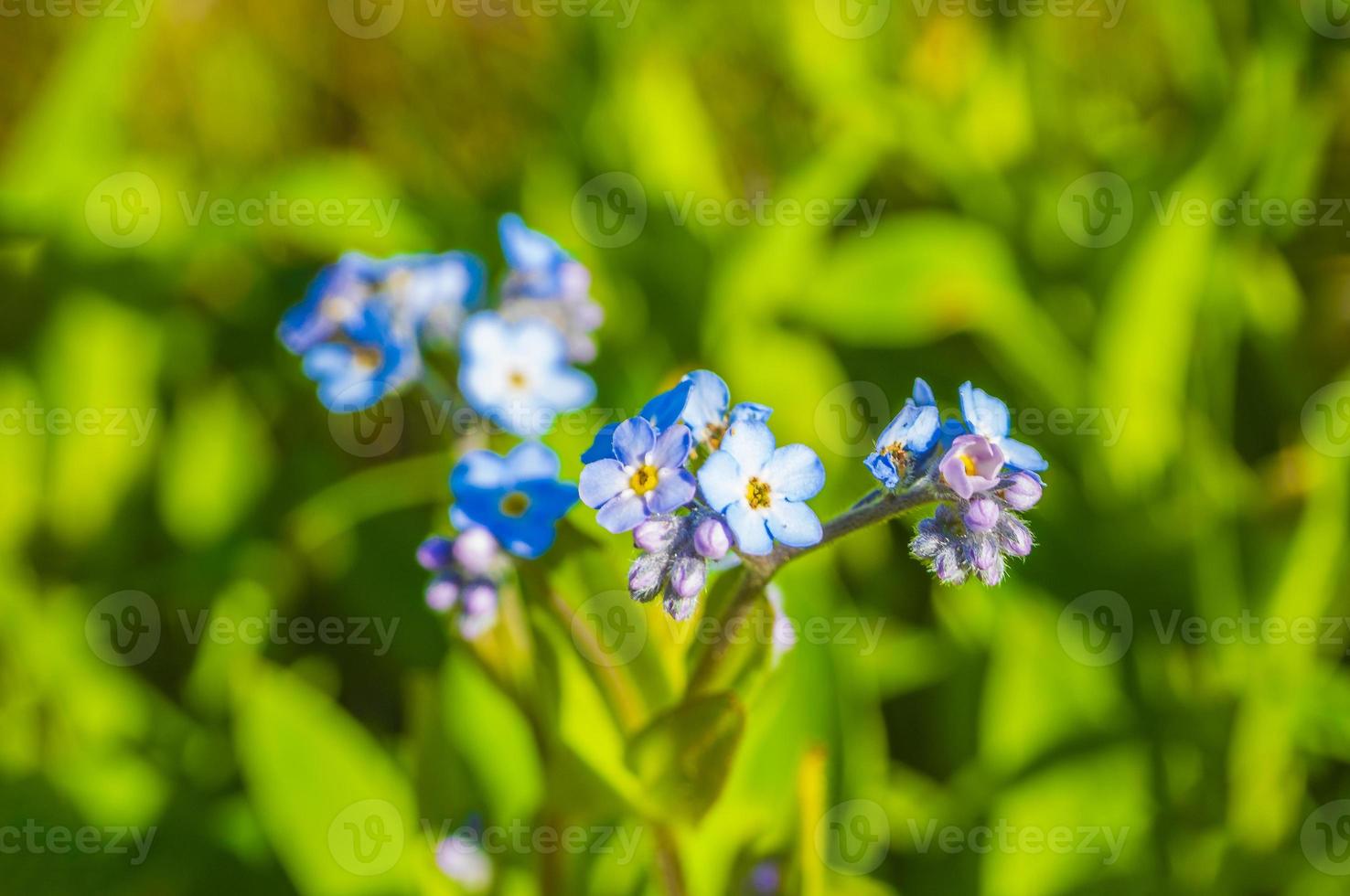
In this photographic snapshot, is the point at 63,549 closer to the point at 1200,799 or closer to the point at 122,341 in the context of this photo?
the point at 122,341

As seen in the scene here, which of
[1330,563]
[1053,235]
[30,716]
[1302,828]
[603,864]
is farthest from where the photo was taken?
[1053,235]

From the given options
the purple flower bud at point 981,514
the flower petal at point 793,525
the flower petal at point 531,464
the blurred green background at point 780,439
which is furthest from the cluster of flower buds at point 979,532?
the flower petal at point 531,464

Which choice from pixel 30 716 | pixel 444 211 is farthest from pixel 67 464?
pixel 444 211

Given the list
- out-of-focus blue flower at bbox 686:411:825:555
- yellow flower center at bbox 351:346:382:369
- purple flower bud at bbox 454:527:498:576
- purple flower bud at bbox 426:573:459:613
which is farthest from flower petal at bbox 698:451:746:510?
yellow flower center at bbox 351:346:382:369

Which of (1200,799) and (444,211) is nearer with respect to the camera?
(1200,799)

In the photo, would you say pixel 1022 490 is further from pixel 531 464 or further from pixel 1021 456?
pixel 531 464

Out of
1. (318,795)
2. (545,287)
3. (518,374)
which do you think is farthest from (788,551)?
(318,795)
